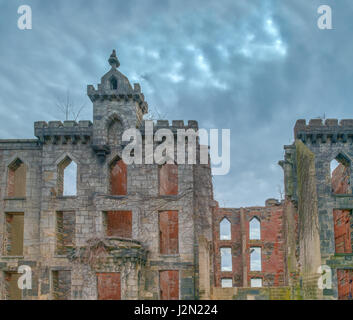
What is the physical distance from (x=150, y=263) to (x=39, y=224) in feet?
19.6

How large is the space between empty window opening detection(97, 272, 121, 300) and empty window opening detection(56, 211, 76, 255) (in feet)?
8.02

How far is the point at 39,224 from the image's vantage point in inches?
942

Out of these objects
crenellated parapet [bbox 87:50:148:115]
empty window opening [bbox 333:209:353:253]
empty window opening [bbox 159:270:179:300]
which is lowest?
empty window opening [bbox 159:270:179:300]

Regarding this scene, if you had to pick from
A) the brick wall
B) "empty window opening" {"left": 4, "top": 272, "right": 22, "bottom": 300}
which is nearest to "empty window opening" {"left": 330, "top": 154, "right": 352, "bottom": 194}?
the brick wall

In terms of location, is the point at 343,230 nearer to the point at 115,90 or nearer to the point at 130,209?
the point at 130,209

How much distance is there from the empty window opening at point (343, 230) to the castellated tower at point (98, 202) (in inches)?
280

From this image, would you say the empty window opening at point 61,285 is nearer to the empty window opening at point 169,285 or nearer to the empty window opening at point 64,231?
the empty window opening at point 64,231

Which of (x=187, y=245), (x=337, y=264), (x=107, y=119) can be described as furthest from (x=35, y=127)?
(x=337, y=264)

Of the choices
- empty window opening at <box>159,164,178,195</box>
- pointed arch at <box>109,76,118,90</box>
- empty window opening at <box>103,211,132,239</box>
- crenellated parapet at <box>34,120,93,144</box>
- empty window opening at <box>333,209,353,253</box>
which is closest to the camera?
empty window opening at <box>333,209,353,253</box>

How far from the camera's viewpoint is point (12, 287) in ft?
82.8

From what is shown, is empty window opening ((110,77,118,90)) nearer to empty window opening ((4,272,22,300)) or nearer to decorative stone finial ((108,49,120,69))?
decorative stone finial ((108,49,120,69))

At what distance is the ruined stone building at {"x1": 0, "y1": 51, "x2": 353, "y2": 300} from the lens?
21.8 meters

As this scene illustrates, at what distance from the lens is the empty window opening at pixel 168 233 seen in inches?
1088

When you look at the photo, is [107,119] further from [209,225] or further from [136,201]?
[209,225]
